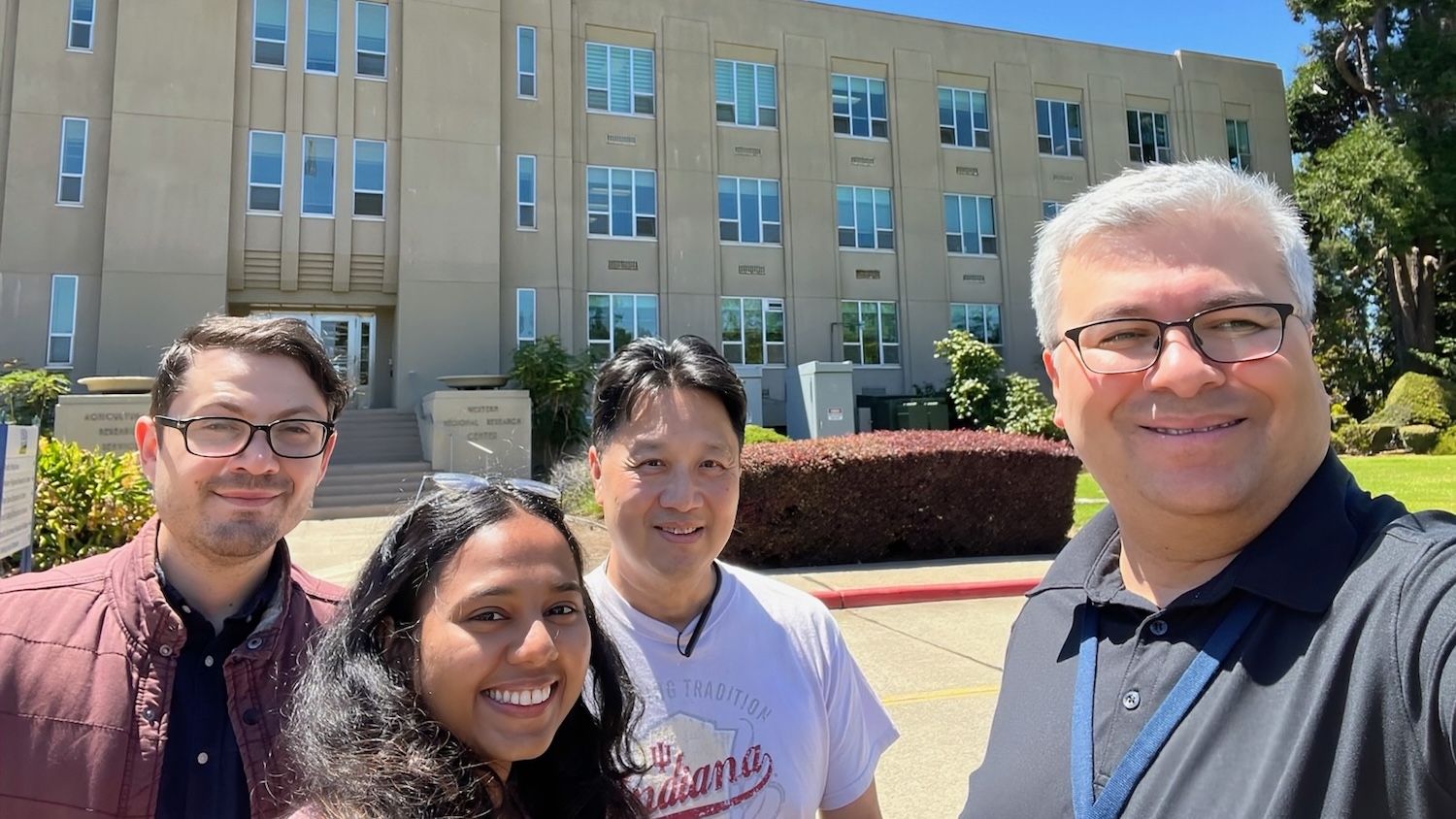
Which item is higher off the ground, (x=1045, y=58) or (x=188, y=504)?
(x=1045, y=58)

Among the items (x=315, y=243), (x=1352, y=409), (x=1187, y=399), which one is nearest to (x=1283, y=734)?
(x=1187, y=399)

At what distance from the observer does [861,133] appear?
26.9 m

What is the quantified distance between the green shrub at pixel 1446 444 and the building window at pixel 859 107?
1855cm

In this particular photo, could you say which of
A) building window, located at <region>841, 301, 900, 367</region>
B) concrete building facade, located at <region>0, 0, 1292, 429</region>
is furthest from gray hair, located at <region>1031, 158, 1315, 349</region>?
building window, located at <region>841, 301, 900, 367</region>

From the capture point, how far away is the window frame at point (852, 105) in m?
26.7

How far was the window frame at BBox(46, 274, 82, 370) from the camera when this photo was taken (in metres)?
19.5

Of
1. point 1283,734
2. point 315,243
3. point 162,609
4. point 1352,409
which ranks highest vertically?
point 315,243

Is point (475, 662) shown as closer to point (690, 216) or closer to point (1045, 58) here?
point (690, 216)

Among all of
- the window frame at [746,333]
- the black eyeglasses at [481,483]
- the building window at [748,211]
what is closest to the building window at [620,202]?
the building window at [748,211]

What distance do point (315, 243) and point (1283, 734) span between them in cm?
2371

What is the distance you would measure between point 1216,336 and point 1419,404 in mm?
29751

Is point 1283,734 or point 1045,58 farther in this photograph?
point 1045,58

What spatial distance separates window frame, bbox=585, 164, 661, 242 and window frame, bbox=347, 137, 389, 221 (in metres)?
5.68

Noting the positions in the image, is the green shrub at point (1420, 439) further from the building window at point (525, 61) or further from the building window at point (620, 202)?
the building window at point (525, 61)
